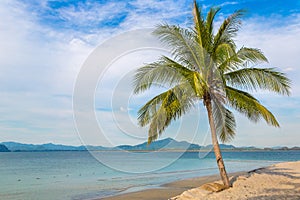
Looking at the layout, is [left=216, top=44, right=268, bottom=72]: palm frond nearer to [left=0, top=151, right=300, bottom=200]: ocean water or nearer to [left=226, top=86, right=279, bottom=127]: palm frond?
[left=226, top=86, right=279, bottom=127]: palm frond

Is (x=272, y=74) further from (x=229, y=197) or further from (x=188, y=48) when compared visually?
(x=229, y=197)

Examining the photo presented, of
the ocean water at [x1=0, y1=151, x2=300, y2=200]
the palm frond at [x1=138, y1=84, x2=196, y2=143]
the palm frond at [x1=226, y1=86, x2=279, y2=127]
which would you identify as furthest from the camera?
the ocean water at [x1=0, y1=151, x2=300, y2=200]

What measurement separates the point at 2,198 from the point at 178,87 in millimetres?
11257

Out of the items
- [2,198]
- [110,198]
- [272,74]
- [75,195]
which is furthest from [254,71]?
[2,198]

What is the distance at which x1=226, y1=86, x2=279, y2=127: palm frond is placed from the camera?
9969mm

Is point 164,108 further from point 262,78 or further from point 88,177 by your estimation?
point 88,177

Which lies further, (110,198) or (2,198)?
(2,198)

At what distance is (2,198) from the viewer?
15.6 m

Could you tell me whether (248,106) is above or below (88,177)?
above

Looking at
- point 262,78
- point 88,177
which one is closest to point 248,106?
point 262,78

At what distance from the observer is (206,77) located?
33.3 ft

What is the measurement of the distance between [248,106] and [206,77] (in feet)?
5.65

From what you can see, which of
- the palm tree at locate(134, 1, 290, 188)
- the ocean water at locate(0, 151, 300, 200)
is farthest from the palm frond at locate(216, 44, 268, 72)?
the ocean water at locate(0, 151, 300, 200)

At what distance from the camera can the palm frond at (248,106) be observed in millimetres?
9969
